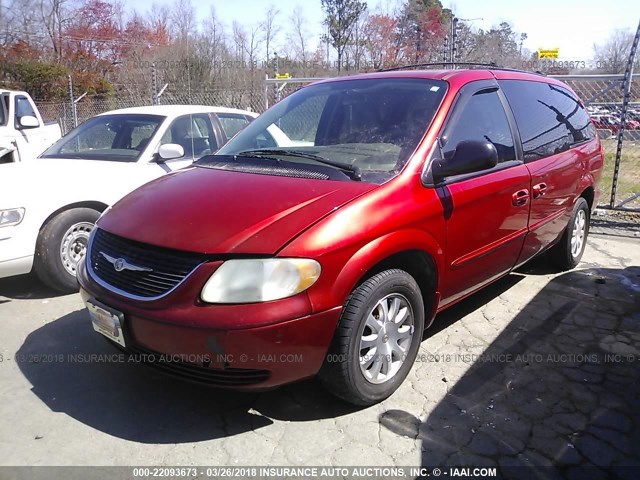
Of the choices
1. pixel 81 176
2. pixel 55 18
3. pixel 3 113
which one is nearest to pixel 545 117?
pixel 81 176

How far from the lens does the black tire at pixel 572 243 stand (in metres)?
4.98

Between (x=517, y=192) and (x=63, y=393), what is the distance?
3.27 metres

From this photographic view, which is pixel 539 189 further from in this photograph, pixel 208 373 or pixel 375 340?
pixel 208 373

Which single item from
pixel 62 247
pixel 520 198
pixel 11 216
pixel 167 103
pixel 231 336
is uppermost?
pixel 167 103

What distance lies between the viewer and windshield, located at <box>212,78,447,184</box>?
3166 millimetres

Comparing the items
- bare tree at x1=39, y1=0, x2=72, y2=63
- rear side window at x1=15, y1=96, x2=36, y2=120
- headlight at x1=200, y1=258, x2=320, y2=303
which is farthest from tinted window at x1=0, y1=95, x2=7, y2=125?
bare tree at x1=39, y1=0, x2=72, y2=63

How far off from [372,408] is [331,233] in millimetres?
1108

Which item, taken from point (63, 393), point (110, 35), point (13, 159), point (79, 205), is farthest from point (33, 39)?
point (63, 393)

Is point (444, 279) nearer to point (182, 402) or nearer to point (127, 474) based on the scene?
point (182, 402)

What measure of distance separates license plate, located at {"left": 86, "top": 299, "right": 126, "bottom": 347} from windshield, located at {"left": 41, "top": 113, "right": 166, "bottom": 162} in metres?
2.68

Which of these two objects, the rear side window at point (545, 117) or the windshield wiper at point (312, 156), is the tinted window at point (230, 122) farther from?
the rear side window at point (545, 117)

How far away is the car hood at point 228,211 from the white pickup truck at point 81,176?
156 cm

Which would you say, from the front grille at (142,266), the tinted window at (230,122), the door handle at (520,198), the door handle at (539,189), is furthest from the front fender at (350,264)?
the tinted window at (230,122)

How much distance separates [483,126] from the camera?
11.9 ft
